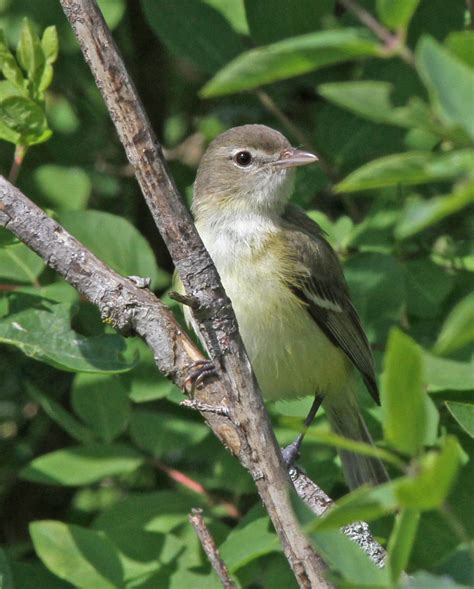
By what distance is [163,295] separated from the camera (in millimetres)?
4090

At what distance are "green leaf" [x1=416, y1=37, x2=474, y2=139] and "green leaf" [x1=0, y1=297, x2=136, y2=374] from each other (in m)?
1.93

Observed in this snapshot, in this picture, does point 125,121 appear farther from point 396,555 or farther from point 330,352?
point 330,352

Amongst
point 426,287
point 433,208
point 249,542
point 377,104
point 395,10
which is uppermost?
point 395,10

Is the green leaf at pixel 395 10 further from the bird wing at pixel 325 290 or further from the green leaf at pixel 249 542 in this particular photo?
the bird wing at pixel 325 290

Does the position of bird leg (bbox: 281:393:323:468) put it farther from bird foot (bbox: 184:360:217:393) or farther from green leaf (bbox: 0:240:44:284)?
green leaf (bbox: 0:240:44:284)

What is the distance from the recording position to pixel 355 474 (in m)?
A: 3.72

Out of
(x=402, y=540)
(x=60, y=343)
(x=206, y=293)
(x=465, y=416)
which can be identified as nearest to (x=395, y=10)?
(x=402, y=540)

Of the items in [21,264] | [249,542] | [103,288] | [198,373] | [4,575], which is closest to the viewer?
[198,373]

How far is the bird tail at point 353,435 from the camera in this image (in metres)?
3.72

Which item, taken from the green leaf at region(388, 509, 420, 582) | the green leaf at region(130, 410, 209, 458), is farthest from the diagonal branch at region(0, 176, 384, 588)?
the green leaf at region(388, 509, 420, 582)

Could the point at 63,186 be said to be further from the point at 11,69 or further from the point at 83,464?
the point at 83,464

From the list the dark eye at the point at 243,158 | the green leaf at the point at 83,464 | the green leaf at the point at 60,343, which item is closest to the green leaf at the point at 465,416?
the green leaf at the point at 60,343

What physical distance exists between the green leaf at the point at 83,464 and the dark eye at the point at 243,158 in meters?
1.52

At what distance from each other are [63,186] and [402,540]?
3.12m
